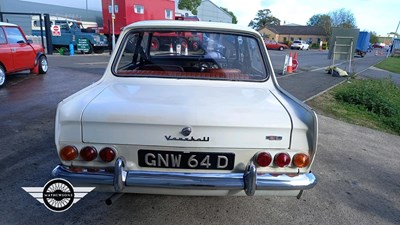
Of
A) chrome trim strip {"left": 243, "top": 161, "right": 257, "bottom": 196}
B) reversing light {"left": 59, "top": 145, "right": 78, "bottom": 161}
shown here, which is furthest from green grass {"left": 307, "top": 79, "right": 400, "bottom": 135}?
reversing light {"left": 59, "top": 145, "right": 78, "bottom": 161}

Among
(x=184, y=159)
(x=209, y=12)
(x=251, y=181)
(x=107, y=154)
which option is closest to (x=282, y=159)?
(x=251, y=181)

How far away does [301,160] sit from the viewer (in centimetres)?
249

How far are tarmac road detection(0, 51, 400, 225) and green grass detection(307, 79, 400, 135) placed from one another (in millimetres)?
1737

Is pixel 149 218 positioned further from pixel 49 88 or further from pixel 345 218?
pixel 49 88

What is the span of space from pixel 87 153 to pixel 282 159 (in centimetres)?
155

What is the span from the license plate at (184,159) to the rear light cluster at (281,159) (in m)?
0.22

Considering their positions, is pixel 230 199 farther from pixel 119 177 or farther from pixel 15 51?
pixel 15 51

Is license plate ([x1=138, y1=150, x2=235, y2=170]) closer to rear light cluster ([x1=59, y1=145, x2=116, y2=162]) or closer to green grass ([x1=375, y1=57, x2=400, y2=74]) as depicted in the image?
rear light cluster ([x1=59, y1=145, x2=116, y2=162])

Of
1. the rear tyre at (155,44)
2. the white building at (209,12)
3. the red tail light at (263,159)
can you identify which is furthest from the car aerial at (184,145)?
the white building at (209,12)

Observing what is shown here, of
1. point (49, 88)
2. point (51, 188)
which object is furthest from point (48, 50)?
point (51, 188)

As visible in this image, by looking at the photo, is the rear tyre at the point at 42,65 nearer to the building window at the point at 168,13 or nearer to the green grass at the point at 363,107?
the green grass at the point at 363,107

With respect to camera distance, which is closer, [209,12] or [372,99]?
[372,99]

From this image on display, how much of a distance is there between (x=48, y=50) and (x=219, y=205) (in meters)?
18.8

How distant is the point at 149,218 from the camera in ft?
9.64
